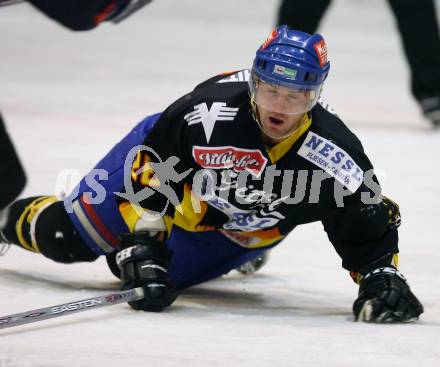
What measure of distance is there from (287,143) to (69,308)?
0.66 m

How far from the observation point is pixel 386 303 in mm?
2859

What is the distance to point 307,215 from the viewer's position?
3.03m

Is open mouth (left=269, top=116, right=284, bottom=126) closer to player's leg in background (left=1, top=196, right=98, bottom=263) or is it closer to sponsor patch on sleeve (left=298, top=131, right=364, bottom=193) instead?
sponsor patch on sleeve (left=298, top=131, right=364, bottom=193)

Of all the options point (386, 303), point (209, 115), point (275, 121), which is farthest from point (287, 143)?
point (386, 303)

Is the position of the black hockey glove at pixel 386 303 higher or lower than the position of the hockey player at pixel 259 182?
lower

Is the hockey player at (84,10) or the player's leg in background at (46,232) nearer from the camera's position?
the hockey player at (84,10)

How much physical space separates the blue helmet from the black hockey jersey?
10cm

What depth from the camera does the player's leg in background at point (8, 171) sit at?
2113 millimetres

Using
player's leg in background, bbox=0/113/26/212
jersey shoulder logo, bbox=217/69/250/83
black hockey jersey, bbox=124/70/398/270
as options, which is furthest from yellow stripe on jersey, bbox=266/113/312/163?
player's leg in background, bbox=0/113/26/212

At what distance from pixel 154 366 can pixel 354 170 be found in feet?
2.72

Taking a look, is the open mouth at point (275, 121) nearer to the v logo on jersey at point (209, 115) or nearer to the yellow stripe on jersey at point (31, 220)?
the v logo on jersey at point (209, 115)

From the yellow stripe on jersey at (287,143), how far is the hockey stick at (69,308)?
Result: 0.46 meters

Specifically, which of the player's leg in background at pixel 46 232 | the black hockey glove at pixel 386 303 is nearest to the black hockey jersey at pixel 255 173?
the black hockey glove at pixel 386 303

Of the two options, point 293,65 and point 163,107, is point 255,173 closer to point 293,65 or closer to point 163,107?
point 293,65
